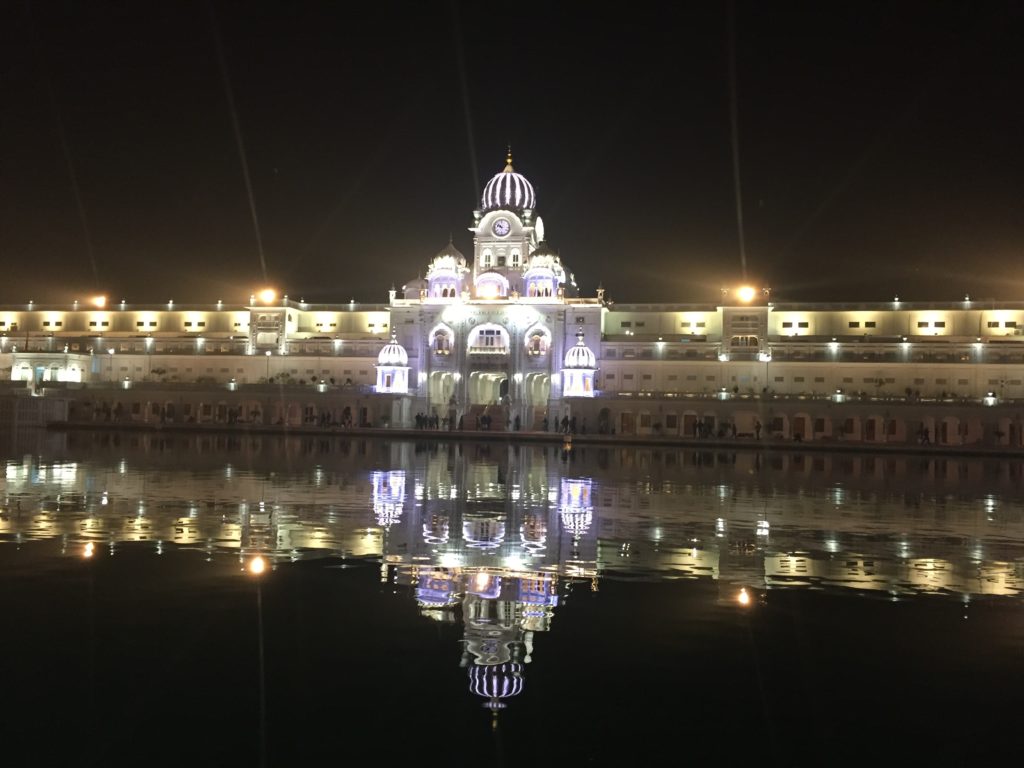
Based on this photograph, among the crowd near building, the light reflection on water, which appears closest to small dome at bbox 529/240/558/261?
the crowd near building

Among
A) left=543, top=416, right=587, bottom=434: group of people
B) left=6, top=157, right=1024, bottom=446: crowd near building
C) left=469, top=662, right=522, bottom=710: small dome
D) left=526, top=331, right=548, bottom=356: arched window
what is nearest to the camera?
left=469, top=662, right=522, bottom=710: small dome

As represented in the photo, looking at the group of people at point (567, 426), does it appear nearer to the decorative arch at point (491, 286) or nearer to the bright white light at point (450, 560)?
the decorative arch at point (491, 286)

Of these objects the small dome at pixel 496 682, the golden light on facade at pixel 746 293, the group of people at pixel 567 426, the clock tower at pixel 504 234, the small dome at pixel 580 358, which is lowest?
the small dome at pixel 496 682

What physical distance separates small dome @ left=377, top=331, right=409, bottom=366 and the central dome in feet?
44.3

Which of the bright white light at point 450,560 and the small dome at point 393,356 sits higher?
the small dome at point 393,356

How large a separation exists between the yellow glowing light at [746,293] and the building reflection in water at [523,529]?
4566 centimetres

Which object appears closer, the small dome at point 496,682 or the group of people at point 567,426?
the small dome at point 496,682

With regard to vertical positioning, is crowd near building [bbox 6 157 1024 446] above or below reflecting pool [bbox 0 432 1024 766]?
above

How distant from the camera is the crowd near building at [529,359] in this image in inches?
2414

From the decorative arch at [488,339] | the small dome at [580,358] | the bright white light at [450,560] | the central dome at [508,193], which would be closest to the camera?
the bright white light at [450,560]

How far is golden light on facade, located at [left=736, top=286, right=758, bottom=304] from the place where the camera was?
71.8m

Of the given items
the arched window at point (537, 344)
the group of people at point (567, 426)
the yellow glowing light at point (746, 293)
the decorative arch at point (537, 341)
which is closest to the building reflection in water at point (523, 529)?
the group of people at point (567, 426)

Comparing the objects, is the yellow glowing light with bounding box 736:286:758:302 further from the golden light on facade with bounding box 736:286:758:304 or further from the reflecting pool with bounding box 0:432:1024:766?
the reflecting pool with bounding box 0:432:1024:766

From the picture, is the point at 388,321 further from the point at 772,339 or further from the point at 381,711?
the point at 381,711
